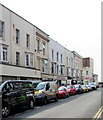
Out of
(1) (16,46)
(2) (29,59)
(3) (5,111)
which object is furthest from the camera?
(2) (29,59)

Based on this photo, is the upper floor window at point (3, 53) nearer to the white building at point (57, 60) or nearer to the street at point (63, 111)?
the street at point (63, 111)

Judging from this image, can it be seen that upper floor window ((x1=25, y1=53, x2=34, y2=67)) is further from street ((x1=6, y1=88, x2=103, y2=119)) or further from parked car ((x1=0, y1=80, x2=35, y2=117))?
parked car ((x1=0, y1=80, x2=35, y2=117))

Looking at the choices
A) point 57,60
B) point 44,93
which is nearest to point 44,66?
point 57,60

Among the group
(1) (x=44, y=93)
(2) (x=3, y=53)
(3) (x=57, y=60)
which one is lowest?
(1) (x=44, y=93)

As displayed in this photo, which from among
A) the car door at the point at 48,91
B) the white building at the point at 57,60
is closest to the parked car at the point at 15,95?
the car door at the point at 48,91

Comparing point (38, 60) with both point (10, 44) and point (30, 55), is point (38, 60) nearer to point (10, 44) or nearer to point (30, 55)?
point (30, 55)

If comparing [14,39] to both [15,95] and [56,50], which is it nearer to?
[15,95]

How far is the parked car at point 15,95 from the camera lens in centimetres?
1170

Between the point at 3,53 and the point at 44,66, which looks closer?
the point at 3,53

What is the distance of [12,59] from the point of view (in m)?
25.5

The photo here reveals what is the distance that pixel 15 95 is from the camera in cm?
1284

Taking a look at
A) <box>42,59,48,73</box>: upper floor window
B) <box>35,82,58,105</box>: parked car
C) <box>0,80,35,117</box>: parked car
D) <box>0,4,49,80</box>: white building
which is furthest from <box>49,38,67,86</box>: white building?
<box>0,80,35,117</box>: parked car

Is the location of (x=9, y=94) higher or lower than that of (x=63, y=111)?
higher

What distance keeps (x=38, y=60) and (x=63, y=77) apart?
1525cm
